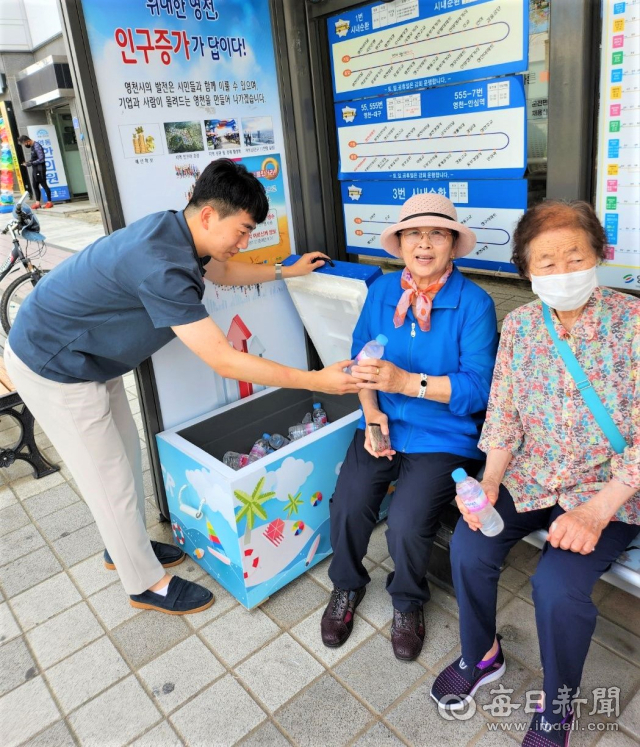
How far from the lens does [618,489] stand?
5.69 ft

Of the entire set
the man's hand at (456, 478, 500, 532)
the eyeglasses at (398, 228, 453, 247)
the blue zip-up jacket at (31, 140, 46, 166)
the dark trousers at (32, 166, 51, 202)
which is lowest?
the man's hand at (456, 478, 500, 532)

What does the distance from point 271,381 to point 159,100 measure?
135 centimetres

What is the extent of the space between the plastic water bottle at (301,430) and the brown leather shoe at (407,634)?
43.2 inches

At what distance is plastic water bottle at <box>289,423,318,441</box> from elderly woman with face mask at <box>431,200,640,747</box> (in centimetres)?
124

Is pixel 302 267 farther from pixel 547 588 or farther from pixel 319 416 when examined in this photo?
pixel 547 588

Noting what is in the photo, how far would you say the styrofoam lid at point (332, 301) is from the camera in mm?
2619

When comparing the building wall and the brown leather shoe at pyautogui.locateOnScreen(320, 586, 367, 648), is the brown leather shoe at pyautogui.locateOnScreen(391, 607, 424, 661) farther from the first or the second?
the building wall

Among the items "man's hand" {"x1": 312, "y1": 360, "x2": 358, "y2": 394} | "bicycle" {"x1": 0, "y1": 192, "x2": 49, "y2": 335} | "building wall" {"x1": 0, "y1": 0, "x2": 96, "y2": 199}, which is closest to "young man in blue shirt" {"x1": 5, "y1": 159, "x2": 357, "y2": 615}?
"man's hand" {"x1": 312, "y1": 360, "x2": 358, "y2": 394}

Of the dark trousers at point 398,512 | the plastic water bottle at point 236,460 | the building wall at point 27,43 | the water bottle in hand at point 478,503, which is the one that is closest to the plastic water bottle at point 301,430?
the plastic water bottle at point 236,460

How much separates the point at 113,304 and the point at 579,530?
164 centimetres

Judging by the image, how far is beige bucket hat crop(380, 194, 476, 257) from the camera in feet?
6.90

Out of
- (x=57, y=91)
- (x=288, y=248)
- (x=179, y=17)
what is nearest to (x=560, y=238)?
(x=288, y=248)

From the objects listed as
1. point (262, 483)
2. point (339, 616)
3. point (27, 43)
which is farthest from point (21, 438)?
point (27, 43)

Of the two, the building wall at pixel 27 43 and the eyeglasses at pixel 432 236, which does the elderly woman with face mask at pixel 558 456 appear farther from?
the building wall at pixel 27 43
